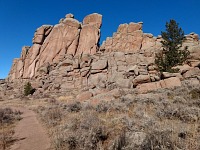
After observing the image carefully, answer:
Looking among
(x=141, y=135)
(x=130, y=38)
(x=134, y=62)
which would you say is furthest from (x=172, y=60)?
(x=130, y=38)

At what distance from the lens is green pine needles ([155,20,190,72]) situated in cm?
2945

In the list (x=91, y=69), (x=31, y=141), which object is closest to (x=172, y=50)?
(x=91, y=69)

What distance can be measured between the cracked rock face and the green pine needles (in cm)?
3173

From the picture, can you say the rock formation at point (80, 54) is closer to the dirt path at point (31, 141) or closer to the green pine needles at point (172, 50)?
the green pine needles at point (172, 50)

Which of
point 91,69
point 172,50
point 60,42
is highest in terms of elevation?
point 60,42

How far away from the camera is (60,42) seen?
6272cm

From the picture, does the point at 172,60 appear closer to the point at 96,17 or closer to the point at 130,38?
the point at 130,38

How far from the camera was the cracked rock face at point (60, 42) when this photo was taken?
6188 cm

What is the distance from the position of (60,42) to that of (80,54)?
9.39 metres

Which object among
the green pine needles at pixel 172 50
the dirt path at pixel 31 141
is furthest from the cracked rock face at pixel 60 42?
the dirt path at pixel 31 141

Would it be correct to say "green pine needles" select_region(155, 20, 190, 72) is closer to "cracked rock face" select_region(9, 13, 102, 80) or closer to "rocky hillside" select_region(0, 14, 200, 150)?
Result: "rocky hillside" select_region(0, 14, 200, 150)

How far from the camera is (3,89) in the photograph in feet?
187

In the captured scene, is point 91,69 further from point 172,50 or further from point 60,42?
point 172,50

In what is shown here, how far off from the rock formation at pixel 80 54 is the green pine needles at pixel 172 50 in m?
14.3
